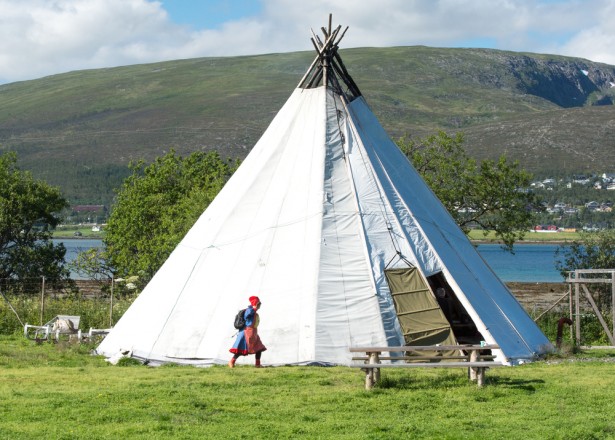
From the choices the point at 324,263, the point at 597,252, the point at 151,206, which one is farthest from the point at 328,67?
the point at 151,206

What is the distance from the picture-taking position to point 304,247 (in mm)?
21078

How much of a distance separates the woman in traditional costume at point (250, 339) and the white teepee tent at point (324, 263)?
0.49 meters

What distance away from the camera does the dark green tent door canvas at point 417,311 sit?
65.8 feet

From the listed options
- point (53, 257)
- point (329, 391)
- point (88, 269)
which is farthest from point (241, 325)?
point (88, 269)

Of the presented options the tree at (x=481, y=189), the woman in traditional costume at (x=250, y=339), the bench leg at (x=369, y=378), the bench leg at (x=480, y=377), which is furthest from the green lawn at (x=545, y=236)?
the bench leg at (x=369, y=378)

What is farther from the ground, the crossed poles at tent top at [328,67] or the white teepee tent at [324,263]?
the crossed poles at tent top at [328,67]

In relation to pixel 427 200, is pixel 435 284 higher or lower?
lower

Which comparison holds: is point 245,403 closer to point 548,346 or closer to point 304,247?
point 304,247

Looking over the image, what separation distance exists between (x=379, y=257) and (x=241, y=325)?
338 cm

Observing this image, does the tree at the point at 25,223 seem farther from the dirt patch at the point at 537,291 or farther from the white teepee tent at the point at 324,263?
the dirt patch at the point at 537,291

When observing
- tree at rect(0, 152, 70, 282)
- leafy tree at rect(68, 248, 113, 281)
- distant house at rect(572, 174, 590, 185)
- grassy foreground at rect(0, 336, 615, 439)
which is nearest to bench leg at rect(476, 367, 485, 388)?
grassy foreground at rect(0, 336, 615, 439)

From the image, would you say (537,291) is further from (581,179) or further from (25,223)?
(581,179)

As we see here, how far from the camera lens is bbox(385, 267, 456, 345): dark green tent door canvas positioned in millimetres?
20047

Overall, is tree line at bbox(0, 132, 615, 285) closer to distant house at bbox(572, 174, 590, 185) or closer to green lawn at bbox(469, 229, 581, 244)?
green lawn at bbox(469, 229, 581, 244)
